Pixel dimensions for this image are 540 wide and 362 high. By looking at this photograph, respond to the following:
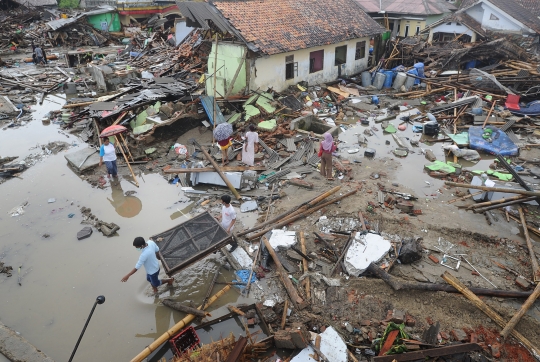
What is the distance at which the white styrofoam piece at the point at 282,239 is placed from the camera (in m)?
7.51

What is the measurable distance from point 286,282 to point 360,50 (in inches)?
739

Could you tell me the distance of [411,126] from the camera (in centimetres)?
1510

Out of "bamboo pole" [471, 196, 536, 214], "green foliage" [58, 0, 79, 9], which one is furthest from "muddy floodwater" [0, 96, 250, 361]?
"green foliage" [58, 0, 79, 9]

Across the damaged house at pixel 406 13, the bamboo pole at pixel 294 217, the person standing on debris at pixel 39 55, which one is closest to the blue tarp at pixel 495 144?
the bamboo pole at pixel 294 217

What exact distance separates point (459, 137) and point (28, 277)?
14631 mm

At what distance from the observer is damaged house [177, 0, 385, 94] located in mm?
14867

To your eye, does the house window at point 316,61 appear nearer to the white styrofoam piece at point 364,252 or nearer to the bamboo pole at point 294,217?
the bamboo pole at point 294,217

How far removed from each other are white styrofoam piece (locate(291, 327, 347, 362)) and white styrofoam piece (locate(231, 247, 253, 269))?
7.33 feet

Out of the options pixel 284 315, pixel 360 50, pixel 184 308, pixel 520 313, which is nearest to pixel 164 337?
pixel 184 308

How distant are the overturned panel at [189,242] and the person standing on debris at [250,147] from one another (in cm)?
391

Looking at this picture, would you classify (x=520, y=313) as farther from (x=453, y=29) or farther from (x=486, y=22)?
(x=486, y=22)

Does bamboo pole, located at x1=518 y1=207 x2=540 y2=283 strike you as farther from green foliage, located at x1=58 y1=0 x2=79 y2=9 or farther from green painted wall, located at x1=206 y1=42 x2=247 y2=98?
green foliage, located at x1=58 y1=0 x2=79 y2=9

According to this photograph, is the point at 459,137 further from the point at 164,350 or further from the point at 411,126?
the point at 164,350

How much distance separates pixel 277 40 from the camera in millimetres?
15898
